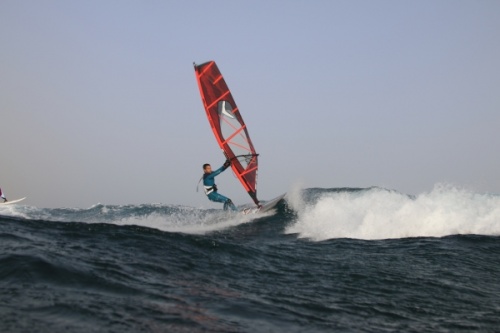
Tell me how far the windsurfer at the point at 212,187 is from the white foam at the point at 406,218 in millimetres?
2665

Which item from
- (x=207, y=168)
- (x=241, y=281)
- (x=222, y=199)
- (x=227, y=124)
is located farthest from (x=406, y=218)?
(x=227, y=124)

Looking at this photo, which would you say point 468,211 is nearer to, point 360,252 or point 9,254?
point 360,252

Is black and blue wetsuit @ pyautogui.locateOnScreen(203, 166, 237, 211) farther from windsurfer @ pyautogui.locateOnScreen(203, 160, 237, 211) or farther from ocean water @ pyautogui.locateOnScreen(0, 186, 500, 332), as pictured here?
ocean water @ pyautogui.locateOnScreen(0, 186, 500, 332)

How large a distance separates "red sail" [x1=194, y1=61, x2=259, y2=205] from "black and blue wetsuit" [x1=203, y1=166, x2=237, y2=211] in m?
1.26

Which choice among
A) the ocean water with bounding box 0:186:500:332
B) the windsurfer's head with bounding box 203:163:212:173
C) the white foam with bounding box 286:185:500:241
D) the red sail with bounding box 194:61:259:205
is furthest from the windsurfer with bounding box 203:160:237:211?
the ocean water with bounding box 0:186:500:332

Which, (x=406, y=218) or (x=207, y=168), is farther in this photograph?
(x=207, y=168)

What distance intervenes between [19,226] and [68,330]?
225 inches

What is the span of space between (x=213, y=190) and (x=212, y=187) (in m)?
0.12

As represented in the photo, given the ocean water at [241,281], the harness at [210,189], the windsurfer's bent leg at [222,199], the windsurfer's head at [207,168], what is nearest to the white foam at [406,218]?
the ocean water at [241,281]

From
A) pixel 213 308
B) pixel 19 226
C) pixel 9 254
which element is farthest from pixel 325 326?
pixel 19 226

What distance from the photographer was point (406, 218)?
10.9 metres

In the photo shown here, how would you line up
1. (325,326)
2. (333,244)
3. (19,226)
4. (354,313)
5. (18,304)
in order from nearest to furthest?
1. (18,304)
2. (325,326)
3. (354,313)
4. (19,226)
5. (333,244)

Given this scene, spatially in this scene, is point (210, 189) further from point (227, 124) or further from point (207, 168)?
point (227, 124)

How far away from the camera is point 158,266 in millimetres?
5359
